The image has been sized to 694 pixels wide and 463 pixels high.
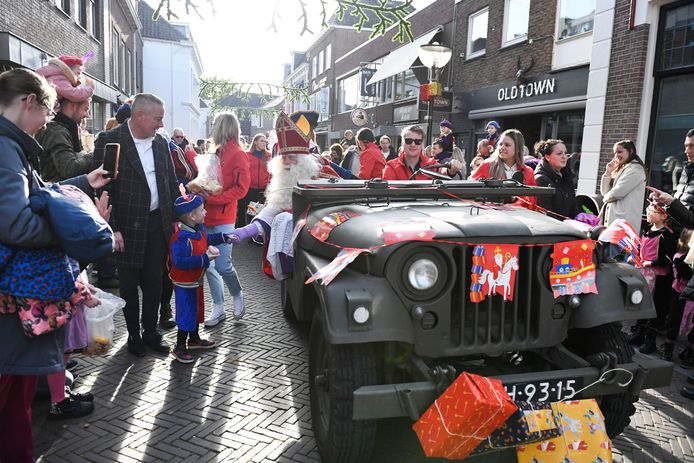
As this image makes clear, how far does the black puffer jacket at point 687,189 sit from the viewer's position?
505 cm

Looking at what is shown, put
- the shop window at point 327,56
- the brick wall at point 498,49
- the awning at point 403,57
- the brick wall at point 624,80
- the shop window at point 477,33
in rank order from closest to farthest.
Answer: the brick wall at point 624,80
the brick wall at point 498,49
the shop window at point 477,33
the awning at point 403,57
the shop window at point 327,56

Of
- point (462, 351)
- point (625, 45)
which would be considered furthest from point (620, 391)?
point (625, 45)

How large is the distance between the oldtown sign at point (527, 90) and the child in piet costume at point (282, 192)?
9084 mm

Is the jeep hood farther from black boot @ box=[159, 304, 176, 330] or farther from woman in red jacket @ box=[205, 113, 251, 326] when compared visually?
black boot @ box=[159, 304, 176, 330]

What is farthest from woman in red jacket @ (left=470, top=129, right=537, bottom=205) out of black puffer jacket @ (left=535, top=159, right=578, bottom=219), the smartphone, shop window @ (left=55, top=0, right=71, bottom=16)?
shop window @ (left=55, top=0, right=71, bottom=16)

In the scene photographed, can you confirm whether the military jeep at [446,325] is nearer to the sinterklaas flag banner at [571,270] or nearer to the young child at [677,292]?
the sinterklaas flag banner at [571,270]

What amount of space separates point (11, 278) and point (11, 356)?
1.19 feet

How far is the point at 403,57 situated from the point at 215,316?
18327mm

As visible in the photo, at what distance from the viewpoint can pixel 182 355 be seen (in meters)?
4.43

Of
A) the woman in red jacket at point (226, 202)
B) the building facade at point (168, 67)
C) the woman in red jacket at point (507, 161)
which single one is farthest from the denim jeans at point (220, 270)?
the building facade at point (168, 67)

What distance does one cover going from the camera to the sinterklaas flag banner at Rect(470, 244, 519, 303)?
2.61 m

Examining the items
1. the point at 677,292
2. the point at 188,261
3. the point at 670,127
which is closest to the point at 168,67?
the point at 670,127

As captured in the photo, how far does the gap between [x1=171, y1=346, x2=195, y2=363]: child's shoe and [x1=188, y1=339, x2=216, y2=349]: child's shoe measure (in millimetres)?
209

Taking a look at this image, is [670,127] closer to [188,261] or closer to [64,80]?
[188,261]
